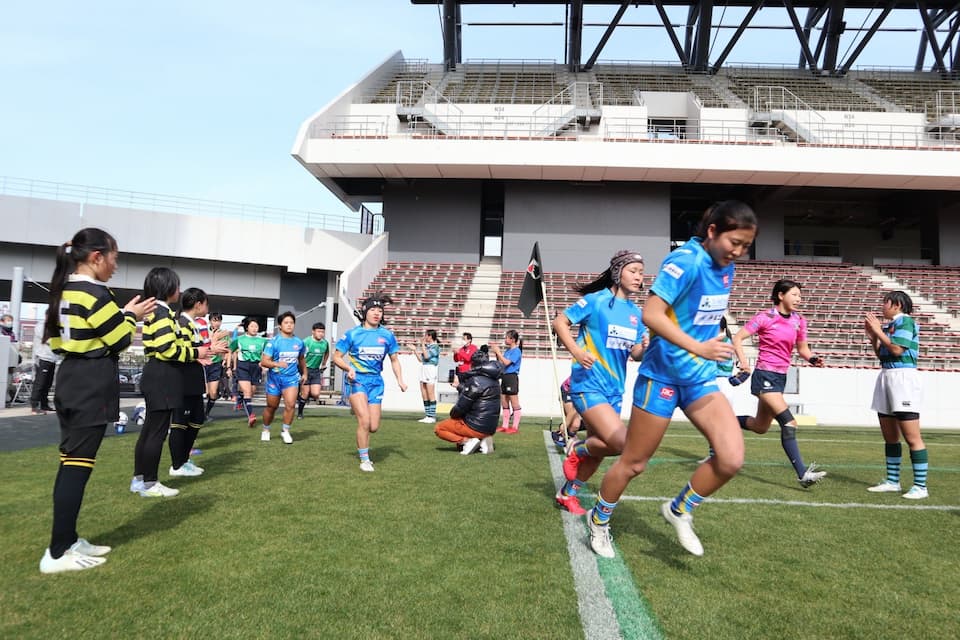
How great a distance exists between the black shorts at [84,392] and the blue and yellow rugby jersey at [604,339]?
9.97ft

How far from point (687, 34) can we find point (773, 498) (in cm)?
3678

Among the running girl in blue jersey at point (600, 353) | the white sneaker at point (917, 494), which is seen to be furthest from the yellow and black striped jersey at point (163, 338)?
the white sneaker at point (917, 494)

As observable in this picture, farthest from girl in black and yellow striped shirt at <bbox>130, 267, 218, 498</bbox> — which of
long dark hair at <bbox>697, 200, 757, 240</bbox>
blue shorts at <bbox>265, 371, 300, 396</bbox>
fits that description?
long dark hair at <bbox>697, 200, 757, 240</bbox>

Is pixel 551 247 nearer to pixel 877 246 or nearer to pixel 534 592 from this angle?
pixel 877 246

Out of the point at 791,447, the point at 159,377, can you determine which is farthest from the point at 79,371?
the point at 791,447

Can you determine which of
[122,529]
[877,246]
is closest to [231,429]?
[122,529]

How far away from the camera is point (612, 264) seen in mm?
4727

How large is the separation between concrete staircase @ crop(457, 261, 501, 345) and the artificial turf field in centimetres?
1451

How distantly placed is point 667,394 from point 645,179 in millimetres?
22141

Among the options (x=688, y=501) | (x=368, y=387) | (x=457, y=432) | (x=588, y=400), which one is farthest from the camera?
(x=457, y=432)

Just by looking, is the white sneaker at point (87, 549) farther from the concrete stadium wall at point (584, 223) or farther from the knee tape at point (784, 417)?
the concrete stadium wall at point (584, 223)

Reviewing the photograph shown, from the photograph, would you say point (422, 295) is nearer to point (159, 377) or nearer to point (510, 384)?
point (510, 384)

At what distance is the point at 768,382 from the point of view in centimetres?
621

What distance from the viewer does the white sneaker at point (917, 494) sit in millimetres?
5586
